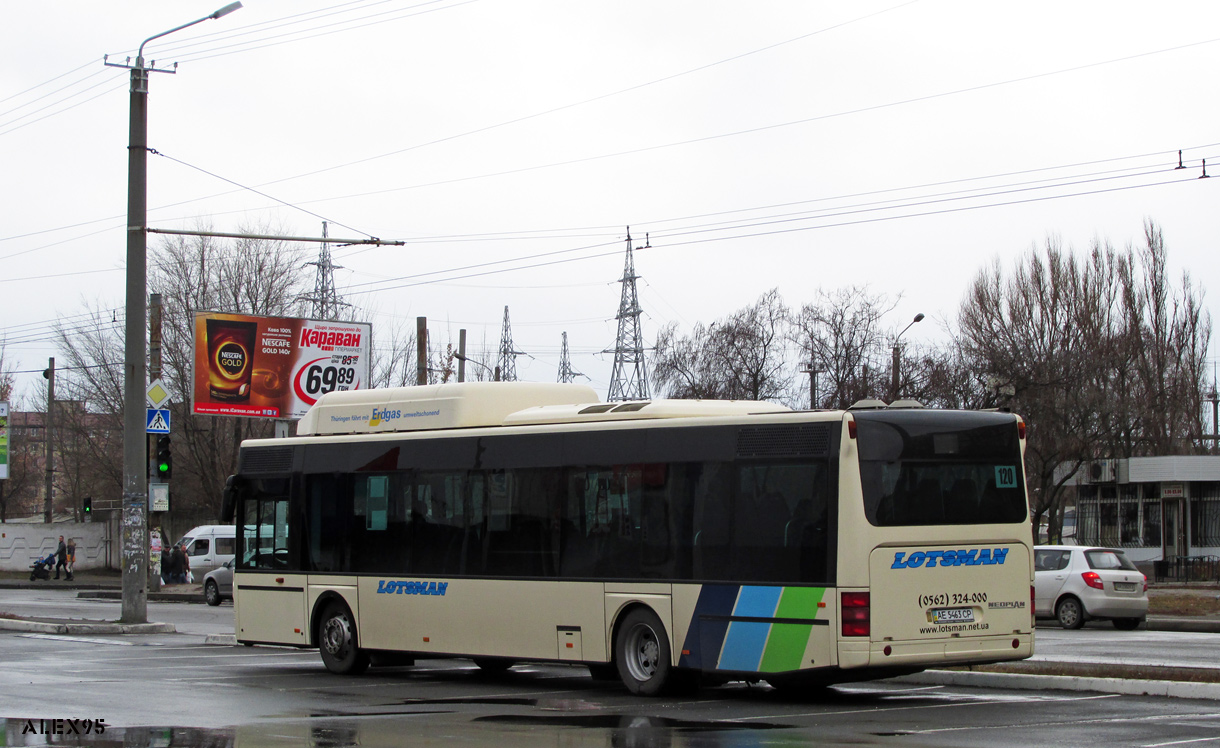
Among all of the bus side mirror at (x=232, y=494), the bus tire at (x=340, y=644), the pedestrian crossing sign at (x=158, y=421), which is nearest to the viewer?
the bus tire at (x=340, y=644)

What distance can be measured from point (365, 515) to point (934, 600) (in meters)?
7.35

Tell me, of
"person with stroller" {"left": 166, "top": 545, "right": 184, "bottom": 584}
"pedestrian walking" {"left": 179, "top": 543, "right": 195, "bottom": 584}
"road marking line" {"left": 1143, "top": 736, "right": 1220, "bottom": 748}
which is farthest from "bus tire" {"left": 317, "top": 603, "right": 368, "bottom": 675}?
"person with stroller" {"left": 166, "top": 545, "right": 184, "bottom": 584}

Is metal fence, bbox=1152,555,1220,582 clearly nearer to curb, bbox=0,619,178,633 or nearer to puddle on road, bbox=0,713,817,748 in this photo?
curb, bbox=0,619,178,633

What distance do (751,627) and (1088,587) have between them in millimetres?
13767

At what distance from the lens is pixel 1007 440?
1370 centimetres

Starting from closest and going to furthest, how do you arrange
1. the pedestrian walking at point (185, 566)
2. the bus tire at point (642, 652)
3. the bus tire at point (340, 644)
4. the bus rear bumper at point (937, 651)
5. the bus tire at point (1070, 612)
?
the bus rear bumper at point (937, 651) < the bus tire at point (642, 652) < the bus tire at point (340, 644) < the bus tire at point (1070, 612) < the pedestrian walking at point (185, 566)

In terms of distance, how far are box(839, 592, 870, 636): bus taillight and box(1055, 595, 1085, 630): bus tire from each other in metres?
14.0

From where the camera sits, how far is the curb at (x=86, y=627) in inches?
953

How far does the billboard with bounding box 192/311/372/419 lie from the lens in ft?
127

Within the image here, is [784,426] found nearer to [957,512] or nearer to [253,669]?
[957,512]

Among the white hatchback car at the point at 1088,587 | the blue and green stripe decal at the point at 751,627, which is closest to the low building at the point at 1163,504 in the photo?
the white hatchback car at the point at 1088,587

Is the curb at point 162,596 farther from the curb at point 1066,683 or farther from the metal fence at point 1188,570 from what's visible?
the curb at point 1066,683

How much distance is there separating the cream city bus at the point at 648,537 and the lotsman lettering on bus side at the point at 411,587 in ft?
0.10

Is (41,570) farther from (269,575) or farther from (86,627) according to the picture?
(269,575)
